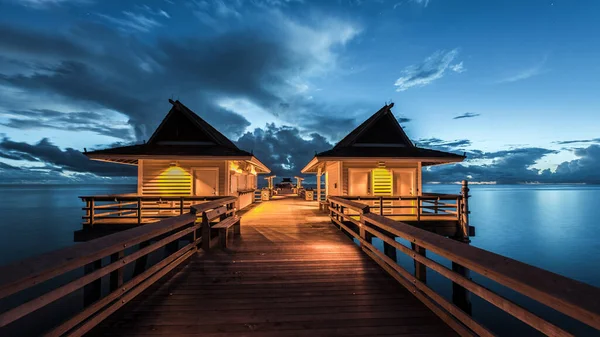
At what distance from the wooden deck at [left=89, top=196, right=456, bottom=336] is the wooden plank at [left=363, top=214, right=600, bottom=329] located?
1.06 metres

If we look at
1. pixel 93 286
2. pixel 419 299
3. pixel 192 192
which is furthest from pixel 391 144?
pixel 93 286

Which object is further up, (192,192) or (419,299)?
(192,192)

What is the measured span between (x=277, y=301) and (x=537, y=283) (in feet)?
10.4

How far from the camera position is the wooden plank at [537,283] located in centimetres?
175

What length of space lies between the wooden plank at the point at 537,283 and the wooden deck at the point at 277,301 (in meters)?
1.06

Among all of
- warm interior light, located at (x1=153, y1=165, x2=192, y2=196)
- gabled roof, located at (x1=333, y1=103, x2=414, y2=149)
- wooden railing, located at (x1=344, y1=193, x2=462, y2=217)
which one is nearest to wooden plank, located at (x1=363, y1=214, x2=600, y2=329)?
wooden railing, located at (x1=344, y1=193, x2=462, y2=217)

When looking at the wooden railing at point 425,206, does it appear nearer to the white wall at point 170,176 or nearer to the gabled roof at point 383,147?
the gabled roof at point 383,147

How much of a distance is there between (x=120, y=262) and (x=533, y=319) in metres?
4.48

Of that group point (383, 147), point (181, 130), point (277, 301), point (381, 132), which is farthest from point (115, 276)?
point (381, 132)

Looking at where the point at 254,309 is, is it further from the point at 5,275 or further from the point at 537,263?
the point at 537,263

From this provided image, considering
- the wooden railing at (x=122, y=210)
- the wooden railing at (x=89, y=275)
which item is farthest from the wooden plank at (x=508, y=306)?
the wooden railing at (x=122, y=210)

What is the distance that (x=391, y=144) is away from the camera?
1582 centimetres

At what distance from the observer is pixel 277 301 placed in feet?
13.6

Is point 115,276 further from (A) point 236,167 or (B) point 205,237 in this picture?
(A) point 236,167
